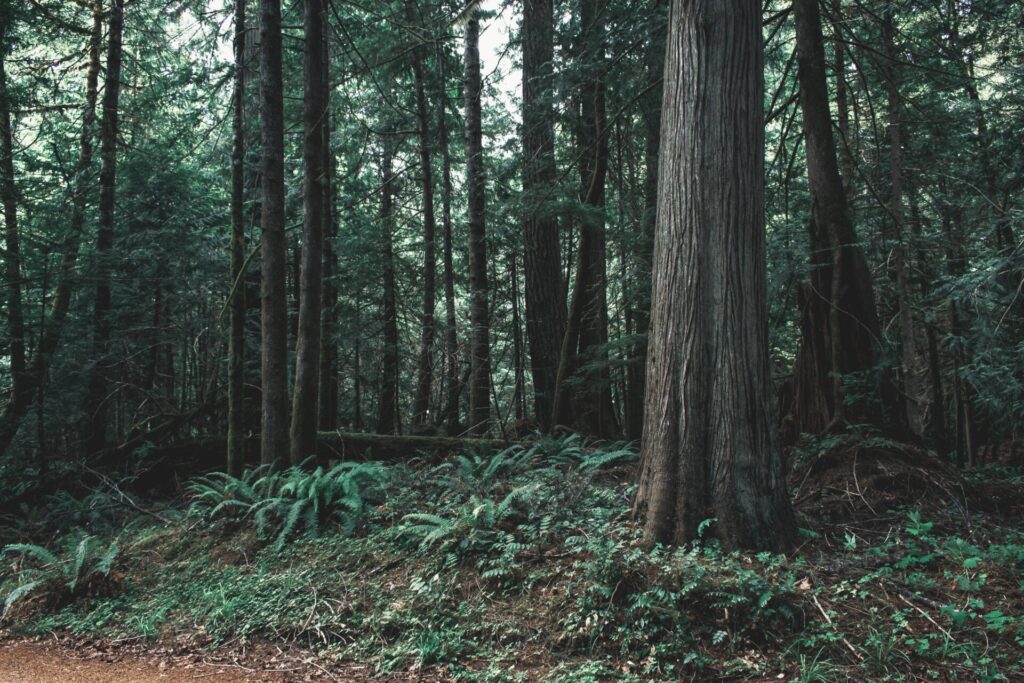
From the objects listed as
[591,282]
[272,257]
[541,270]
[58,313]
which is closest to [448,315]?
[541,270]

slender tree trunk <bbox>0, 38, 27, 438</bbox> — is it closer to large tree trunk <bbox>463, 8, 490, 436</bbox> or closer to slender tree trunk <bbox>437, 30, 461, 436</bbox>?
slender tree trunk <bbox>437, 30, 461, 436</bbox>

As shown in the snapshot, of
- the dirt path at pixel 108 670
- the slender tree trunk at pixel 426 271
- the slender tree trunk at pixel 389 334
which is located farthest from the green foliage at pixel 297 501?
the slender tree trunk at pixel 389 334

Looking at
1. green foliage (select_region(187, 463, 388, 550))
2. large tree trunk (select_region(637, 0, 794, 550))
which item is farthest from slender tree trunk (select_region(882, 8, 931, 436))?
green foliage (select_region(187, 463, 388, 550))

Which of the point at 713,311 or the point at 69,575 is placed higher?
the point at 713,311

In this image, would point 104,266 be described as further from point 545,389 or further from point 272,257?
point 545,389

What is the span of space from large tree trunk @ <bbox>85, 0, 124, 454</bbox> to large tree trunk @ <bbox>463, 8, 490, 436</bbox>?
689 cm

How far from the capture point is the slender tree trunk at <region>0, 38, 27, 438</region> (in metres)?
→ 10.2

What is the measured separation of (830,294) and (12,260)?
13.2 meters

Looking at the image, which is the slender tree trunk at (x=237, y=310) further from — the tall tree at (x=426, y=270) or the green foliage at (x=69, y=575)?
the tall tree at (x=426, y=270)

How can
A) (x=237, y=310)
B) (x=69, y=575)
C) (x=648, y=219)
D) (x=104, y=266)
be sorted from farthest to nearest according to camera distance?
(x=104, y=266) < (x=648, y=219) < (x=237, y=310) < (x=69, y=575)

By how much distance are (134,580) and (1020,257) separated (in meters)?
10.3

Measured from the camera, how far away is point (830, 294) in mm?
7832

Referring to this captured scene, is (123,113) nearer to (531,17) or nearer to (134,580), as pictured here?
(531,17)

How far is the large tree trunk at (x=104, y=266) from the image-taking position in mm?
11570
